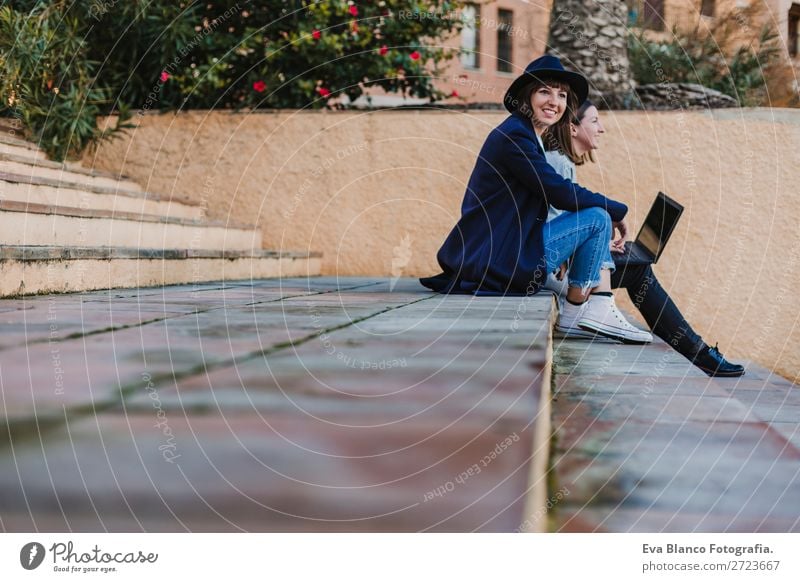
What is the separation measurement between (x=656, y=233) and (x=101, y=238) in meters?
2.83

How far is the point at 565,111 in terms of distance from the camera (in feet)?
13.7

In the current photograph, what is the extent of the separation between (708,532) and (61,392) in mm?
1101

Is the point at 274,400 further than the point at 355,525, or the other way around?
the point at 274,400

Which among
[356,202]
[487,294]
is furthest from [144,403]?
[356,202]

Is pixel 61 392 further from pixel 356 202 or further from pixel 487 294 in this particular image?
pixel 356 202

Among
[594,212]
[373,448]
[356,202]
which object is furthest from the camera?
[356,202]

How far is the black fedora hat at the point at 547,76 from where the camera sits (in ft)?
12.9

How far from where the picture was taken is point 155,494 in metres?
1.05

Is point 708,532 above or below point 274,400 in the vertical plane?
below

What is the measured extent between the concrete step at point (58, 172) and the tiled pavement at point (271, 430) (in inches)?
117

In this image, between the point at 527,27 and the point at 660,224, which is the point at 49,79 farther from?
the point at 527,27

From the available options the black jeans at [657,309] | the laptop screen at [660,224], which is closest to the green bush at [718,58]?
the laptop screen at [660,224]

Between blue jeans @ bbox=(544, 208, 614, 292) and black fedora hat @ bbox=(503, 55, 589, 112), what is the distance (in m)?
0.63

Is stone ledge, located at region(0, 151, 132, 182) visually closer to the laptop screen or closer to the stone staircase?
the stone staircase
